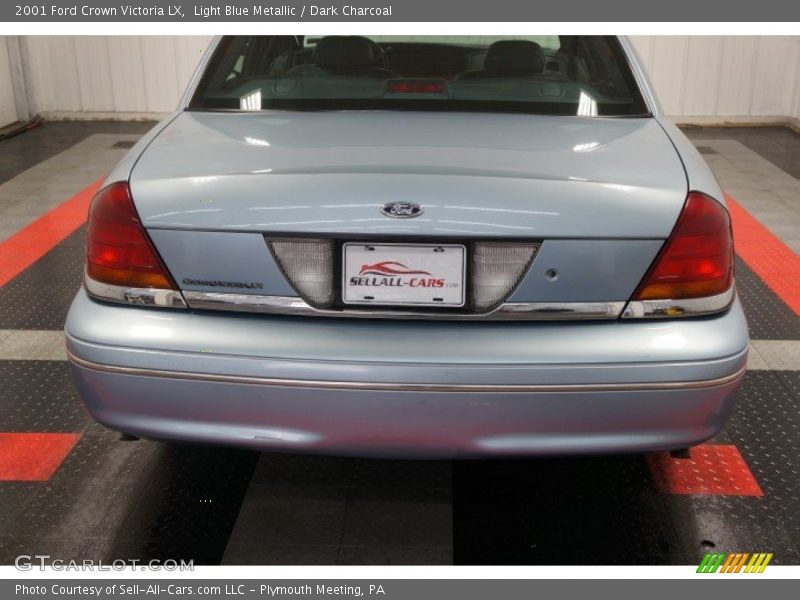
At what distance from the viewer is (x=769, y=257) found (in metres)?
4.92

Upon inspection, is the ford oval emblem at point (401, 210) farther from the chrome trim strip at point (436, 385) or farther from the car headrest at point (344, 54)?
the car headrest at point (344, 54)

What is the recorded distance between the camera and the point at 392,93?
2.79 metres

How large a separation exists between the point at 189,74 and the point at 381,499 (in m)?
7.44

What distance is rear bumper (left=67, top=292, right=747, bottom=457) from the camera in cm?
197

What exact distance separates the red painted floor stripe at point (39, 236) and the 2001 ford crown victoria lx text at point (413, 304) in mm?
2722

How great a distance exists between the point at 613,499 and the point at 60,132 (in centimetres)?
745

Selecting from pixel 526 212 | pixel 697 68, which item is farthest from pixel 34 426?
pixel 697 68

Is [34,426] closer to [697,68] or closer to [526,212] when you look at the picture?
[526,212]

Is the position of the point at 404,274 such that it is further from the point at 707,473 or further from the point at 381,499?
the point at 707,473

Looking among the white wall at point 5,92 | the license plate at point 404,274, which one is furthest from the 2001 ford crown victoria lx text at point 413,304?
the white wall at point 5,92

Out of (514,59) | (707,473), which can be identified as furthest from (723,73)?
(707,473)

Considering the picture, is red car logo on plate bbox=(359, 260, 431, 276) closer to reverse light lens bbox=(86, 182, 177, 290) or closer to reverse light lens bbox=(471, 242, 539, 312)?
reverse light lens bbox=(471, 242, 539, 312)

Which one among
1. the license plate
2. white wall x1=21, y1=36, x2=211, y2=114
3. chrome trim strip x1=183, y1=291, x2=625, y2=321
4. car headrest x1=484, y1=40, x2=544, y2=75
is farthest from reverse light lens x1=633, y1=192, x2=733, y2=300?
white wall x1=21, y1=36, x2=211, y2=114

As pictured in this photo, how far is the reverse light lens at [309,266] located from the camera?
201 centimetres
